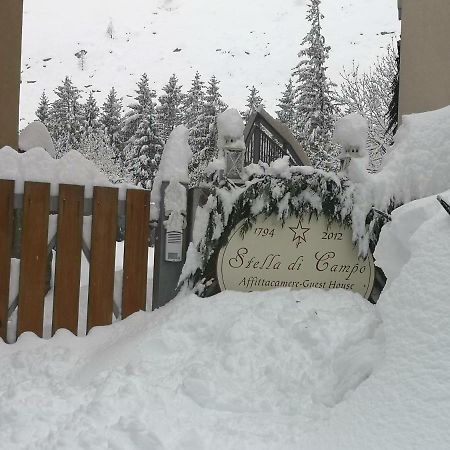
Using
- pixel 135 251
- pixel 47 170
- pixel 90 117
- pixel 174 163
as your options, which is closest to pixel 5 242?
pixel 47 170

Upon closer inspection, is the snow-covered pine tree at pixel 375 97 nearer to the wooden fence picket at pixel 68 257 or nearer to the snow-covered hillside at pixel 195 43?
the wooden fence picket at pixel 68 257

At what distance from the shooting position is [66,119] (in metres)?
38.5

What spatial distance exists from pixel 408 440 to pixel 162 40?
101 meters

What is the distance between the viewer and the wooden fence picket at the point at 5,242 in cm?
373

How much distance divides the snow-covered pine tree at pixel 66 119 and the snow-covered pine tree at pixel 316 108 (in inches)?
688

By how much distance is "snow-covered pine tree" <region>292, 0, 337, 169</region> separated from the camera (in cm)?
2602

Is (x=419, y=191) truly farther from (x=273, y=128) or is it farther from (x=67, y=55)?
(x=67, y=55)

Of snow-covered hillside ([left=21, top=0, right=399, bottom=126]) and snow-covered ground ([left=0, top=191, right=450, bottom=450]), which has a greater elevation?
snow-covered hillside ([left=21, top=0, right=399, bottom=126])

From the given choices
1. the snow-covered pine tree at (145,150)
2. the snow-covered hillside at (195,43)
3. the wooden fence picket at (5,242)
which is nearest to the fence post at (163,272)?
the wooden fence picket at (5,242)

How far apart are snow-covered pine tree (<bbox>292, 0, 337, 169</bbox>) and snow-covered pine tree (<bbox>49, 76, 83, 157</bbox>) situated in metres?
17.5

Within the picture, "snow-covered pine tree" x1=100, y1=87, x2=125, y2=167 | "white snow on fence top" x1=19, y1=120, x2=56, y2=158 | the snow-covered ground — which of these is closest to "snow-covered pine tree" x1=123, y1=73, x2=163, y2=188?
"snow-covered pine tree" x1=100, y1=87, x2=125, y2=167

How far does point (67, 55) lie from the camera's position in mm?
89375

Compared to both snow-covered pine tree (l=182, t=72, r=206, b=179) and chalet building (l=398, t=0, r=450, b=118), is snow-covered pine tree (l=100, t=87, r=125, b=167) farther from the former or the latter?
chalet building (l=398, t=0, r=450, b=118)

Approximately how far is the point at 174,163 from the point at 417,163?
201cm
